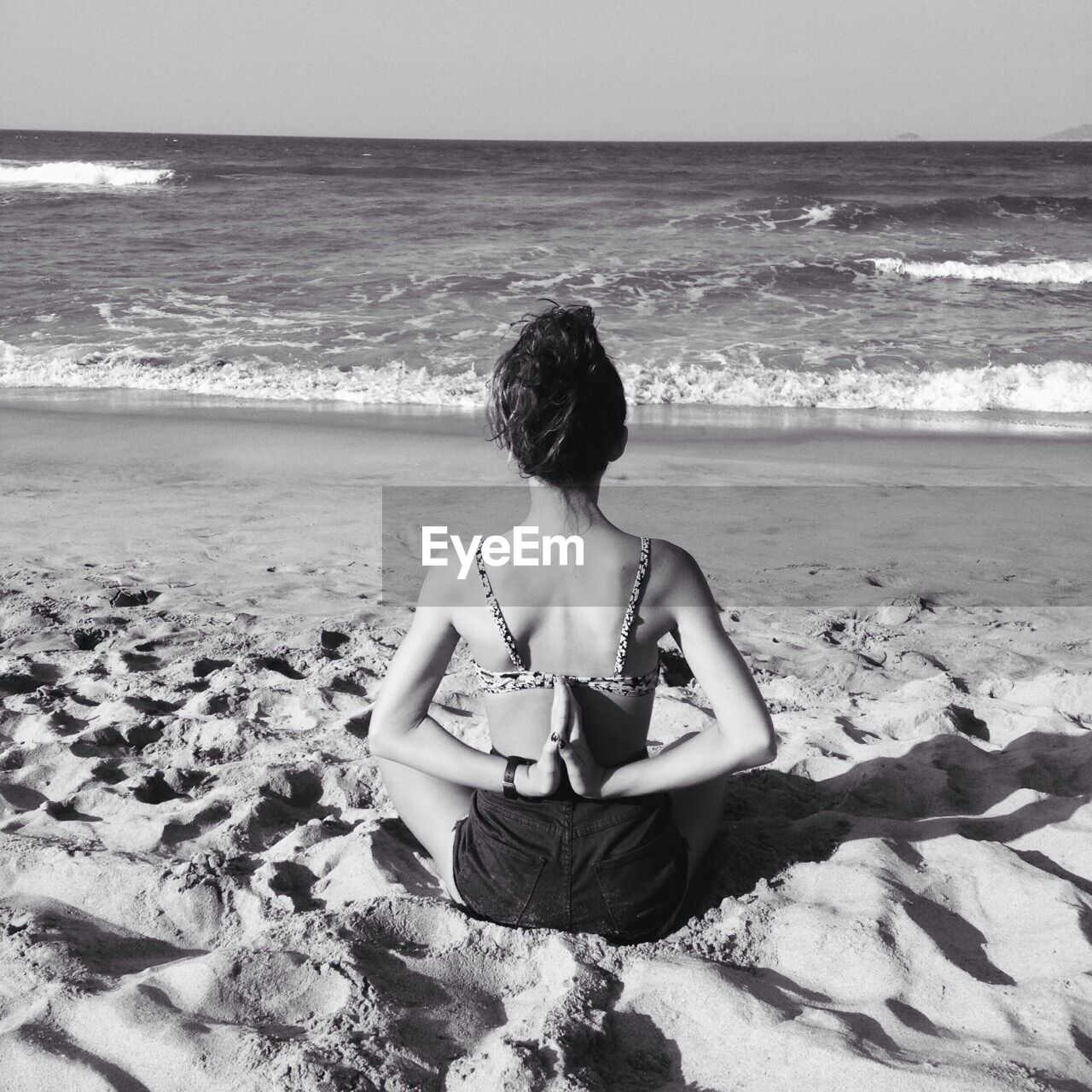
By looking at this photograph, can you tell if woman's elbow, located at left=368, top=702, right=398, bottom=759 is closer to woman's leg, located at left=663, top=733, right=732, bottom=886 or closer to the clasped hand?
the clasped hand

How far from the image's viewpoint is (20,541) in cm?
533

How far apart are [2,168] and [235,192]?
1674cm

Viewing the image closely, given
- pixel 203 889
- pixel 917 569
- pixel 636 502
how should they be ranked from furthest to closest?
pixel 636 502 → pixel 917 569 → pixel 203 889

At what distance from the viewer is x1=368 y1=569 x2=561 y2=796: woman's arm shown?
2.29m

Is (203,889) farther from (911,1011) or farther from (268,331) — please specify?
(268,331)

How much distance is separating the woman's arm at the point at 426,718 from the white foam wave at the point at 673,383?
6.89 m

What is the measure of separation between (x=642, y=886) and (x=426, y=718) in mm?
611

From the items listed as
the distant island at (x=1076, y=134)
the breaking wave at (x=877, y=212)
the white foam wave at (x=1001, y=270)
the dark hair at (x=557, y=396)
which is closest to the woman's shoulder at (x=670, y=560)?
the dark hair at (x=557, y=396)

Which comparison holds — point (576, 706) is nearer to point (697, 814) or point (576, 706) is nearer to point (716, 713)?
point (716, 713)

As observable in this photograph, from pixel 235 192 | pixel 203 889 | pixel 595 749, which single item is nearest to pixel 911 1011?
pixel 595 749

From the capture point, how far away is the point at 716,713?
223 centimetres

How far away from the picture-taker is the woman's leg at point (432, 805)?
2.58m

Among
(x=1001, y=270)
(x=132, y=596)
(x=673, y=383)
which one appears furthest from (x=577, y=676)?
(x=1001, y=270)

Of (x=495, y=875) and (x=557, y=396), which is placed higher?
(x=557, y=396)
